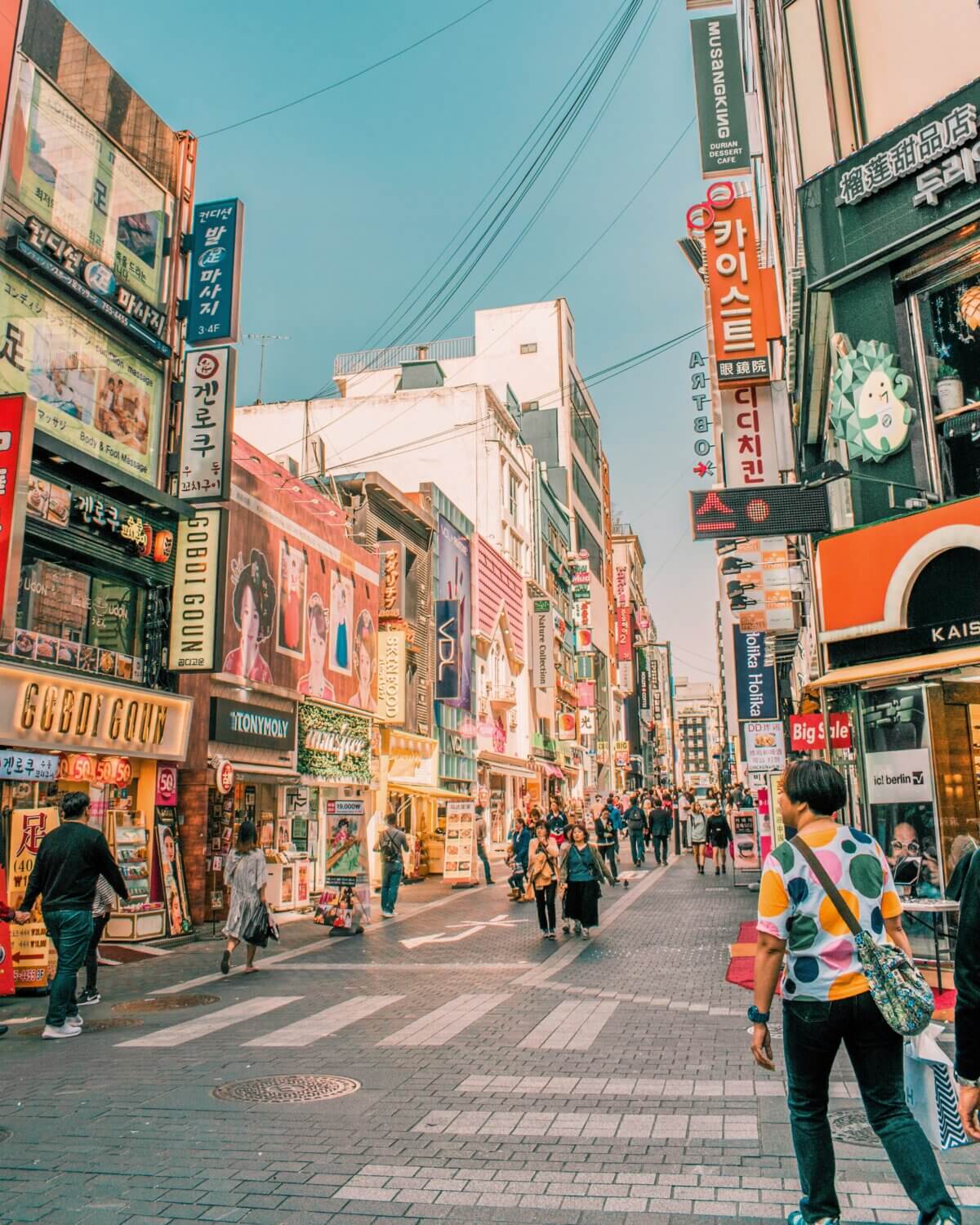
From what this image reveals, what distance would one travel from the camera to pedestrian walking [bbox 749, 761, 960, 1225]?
3648mm

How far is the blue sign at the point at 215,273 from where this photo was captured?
57.8 feet

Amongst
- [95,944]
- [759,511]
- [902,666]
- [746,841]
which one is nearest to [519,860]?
[746,841]

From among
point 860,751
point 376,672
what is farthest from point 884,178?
point 376,672

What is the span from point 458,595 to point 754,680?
1008 cm

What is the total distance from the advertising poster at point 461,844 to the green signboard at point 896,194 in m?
15.0

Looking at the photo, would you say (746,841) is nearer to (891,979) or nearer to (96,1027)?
(96,1027)

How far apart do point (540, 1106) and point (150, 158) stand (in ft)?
56.1

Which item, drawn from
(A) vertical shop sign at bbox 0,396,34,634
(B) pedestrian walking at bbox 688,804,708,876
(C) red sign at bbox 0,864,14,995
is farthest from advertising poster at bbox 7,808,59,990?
(B) pedestrian walking at bbox 688,804,708,876

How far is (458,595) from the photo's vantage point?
112ft

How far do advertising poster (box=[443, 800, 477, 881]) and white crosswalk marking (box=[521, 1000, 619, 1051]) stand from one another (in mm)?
14586

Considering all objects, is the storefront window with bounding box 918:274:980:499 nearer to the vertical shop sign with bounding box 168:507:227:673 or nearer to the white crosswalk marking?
the white crosswalk marking

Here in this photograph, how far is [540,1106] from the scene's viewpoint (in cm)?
607

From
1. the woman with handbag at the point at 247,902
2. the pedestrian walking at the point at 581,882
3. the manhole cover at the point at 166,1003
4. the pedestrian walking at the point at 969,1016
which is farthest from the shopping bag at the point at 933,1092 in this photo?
the pedestrian walking at the point at 581,882

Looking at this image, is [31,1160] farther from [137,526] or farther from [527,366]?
[527,366]
